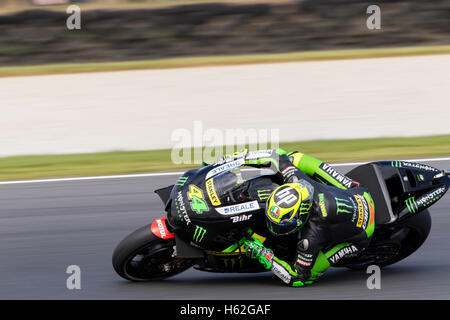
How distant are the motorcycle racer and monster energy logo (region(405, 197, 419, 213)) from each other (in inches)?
10.6

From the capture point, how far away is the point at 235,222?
4.90 m

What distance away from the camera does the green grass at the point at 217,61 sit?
564 inches

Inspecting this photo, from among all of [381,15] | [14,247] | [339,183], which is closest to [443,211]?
[339,183]

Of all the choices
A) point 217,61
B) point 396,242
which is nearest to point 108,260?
point 396,242

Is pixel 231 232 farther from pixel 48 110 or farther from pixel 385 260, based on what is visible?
pixel 48 110

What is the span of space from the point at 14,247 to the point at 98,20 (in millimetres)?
9667

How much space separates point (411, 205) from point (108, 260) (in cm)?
270

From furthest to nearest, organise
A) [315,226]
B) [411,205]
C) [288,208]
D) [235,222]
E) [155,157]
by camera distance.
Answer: [155,157] < [411,205] < [315,226] < [235,222] < [288,208]

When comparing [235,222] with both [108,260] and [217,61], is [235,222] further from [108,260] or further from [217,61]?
[217,61]

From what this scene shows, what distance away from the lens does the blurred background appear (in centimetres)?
1527

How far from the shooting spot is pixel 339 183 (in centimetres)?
545

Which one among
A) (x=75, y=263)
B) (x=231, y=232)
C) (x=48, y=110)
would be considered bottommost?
(x=75, y=263)

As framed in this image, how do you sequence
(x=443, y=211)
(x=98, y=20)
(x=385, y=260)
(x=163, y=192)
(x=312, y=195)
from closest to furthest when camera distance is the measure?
(x=312, y=195) → (x=163, y=192) → (x=385, y=260) → (x=443, y=211) → (x=98, y=20)

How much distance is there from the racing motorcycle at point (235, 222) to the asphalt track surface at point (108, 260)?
0.59ft
